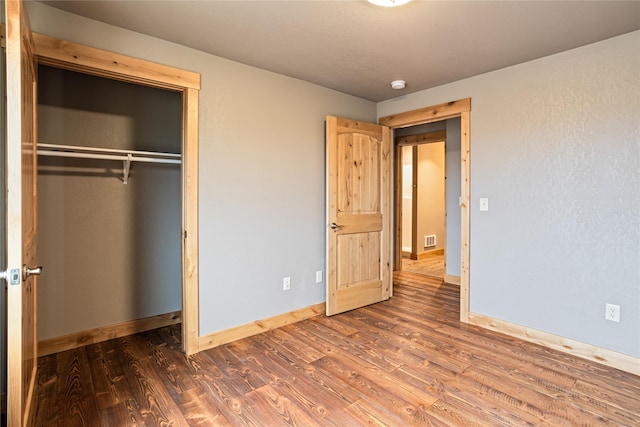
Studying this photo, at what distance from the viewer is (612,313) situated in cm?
240

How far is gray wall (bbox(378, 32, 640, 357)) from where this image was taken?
2.34 metres

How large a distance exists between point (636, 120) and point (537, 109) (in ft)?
2.09

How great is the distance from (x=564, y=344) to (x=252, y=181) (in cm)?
287

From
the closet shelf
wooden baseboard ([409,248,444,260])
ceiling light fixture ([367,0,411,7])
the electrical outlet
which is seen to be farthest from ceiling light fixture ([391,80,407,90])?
wooden baseboard ([409,248,444,260])

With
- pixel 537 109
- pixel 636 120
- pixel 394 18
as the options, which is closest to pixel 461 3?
pixel 394 18

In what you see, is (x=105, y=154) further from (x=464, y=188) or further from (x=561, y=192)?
(x=561, y=192)

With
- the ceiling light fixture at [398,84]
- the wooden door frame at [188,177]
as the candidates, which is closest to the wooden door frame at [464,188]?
the ceiling light fixture at [398,84]

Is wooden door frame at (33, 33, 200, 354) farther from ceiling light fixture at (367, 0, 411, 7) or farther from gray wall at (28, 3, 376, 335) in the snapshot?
ceiling light fixture at (367, 0, 411, 7)

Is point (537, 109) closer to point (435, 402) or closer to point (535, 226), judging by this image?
point (535, 226)

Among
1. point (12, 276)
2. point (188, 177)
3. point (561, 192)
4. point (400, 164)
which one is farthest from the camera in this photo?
point (400, 164)

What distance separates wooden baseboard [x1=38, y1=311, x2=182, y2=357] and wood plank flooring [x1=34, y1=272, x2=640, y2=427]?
0.06 m

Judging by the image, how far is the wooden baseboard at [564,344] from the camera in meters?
2.33

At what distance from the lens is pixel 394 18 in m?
2.09

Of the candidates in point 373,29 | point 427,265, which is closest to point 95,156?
→ point 373,29
